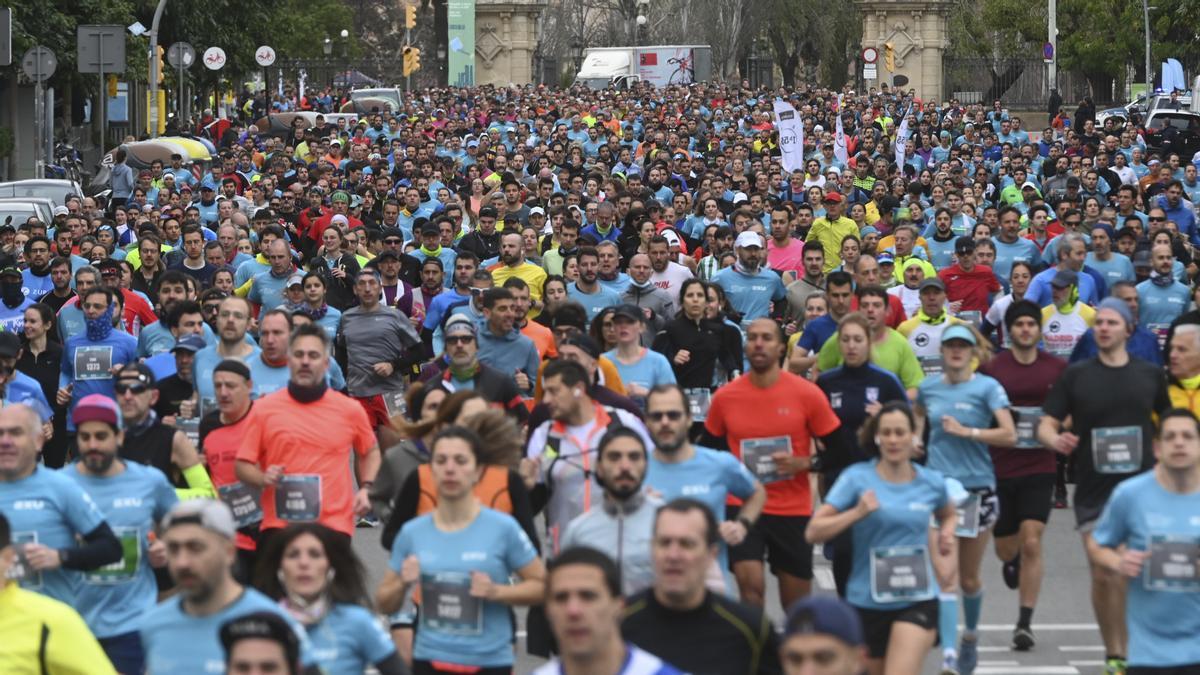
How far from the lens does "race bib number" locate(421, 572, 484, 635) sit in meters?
7.89

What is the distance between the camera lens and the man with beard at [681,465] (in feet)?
29.6

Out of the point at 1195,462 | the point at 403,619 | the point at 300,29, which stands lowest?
the point at 403,619

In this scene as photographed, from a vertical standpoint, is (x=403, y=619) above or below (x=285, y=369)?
below

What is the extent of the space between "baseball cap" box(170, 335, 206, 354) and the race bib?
395 cm

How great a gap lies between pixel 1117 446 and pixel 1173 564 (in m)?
2.27

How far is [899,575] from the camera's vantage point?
9086mm

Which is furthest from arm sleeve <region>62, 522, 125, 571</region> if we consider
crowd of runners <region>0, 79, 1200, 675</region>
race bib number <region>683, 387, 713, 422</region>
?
race bib number <region>683, 387, 713, 422</region>

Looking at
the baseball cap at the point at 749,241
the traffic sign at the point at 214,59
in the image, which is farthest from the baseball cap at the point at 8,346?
the traffic sign at the point at 214,59

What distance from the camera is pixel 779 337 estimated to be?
10.6m

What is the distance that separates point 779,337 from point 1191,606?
258 cm

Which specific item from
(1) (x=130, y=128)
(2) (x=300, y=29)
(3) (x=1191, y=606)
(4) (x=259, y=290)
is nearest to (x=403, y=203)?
(4) (x=259, y=290)

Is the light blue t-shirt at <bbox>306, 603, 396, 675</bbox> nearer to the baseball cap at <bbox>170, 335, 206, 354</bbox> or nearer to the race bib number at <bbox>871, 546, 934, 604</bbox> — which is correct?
the race bib number at <bbox>871, 546, 934, 604</bbox>

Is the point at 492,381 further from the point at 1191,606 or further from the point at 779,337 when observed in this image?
the point at 1191,606

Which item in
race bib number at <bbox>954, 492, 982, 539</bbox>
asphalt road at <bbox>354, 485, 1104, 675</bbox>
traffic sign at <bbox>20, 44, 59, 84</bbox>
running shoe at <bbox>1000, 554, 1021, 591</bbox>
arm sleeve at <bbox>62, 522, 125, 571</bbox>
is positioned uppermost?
traffic sign at <bbox>20, 44, 59, 84</bbox>
